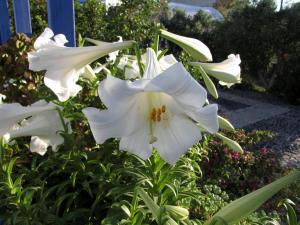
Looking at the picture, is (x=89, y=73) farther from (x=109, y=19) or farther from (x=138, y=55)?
(x=109, y=19)

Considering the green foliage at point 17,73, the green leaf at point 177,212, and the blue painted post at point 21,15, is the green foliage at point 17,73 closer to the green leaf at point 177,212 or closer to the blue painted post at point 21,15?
the green leaf at point 177,212

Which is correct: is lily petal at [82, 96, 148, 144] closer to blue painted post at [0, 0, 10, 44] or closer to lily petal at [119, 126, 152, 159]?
lily petal at [119, 126, 152, 159]

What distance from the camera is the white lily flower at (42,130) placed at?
4.25 feet

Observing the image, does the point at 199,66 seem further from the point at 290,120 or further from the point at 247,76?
the point at 247,76

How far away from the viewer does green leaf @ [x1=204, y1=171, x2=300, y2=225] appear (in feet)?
3.51

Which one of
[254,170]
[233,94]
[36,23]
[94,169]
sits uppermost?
[94,169]

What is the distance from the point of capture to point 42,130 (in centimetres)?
131

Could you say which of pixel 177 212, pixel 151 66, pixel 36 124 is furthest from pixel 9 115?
pixel 177 212

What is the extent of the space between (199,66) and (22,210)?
2.39 ft

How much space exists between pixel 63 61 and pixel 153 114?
30cm

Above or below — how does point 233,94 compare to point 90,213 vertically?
below

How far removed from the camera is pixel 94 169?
1.38 m

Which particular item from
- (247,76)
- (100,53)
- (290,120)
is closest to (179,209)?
(100,53)

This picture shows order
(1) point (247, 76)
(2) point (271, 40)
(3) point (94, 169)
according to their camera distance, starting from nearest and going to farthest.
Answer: (3) point (94, 169) < (2) point (271, 40) < (1) point (247, 76)
